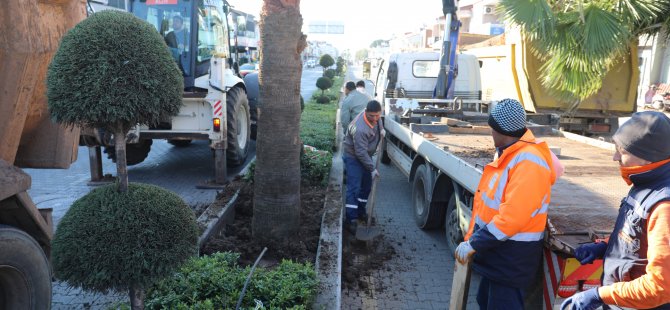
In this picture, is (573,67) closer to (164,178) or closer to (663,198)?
(663,198)

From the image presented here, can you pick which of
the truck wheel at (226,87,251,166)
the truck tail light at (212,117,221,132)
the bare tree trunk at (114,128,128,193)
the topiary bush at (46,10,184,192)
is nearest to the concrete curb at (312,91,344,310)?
the bare tree trunk at (114,128,128,193)

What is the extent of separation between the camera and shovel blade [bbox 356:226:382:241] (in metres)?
5.37

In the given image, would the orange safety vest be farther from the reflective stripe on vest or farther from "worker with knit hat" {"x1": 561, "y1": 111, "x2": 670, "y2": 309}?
"worker with knit hat" {"x1": 561, "y1": 111, "x2": 670, "y2": 309}

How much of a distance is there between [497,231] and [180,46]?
655 centimetres

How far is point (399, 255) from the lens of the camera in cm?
529

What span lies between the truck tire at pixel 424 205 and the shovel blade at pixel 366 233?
25.8 inches

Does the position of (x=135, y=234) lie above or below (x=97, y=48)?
below

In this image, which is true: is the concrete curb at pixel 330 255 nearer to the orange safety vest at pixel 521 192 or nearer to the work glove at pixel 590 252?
the orange safety vest at pixel 521 192

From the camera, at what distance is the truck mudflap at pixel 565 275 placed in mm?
2764

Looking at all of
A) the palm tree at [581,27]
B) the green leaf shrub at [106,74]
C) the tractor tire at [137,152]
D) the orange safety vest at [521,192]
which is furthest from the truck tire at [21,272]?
the palm tree at [581,27]

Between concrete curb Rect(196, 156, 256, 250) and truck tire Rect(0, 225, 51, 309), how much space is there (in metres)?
1.56

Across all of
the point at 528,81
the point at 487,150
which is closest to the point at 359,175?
the point at 487,150

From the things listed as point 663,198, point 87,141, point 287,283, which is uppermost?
point 663,198

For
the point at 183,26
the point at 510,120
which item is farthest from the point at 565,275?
the point at 183,26
